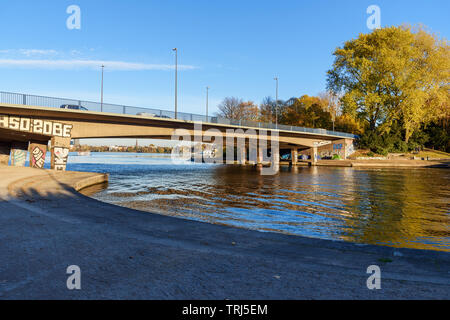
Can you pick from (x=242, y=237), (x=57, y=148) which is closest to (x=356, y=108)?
(x=57, y=148)

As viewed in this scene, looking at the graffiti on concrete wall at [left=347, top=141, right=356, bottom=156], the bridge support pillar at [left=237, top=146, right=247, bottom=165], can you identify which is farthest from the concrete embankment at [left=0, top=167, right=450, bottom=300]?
the graffiti on concrete wall at [left=347, top=141, right=356, bottom=156]

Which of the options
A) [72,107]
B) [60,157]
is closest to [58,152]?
[60,157]

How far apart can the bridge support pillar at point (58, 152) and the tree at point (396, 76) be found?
49.8 metres

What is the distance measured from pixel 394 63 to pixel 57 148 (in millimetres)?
55652

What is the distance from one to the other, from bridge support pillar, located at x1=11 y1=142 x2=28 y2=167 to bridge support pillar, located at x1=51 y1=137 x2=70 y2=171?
390 inches

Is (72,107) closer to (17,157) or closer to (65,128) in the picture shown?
(65,128)

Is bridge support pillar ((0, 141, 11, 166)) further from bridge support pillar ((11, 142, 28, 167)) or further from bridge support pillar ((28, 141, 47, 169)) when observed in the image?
bridge support pillar ((28, 141, 47, 169))

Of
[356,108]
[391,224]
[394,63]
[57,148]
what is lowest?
[391,224]

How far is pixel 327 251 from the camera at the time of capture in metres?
5.39

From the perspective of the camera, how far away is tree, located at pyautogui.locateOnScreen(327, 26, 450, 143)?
194 feet

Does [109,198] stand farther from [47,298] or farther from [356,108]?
[356,108]

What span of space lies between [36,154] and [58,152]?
4654 millimetres

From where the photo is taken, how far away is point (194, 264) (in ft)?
15.1
